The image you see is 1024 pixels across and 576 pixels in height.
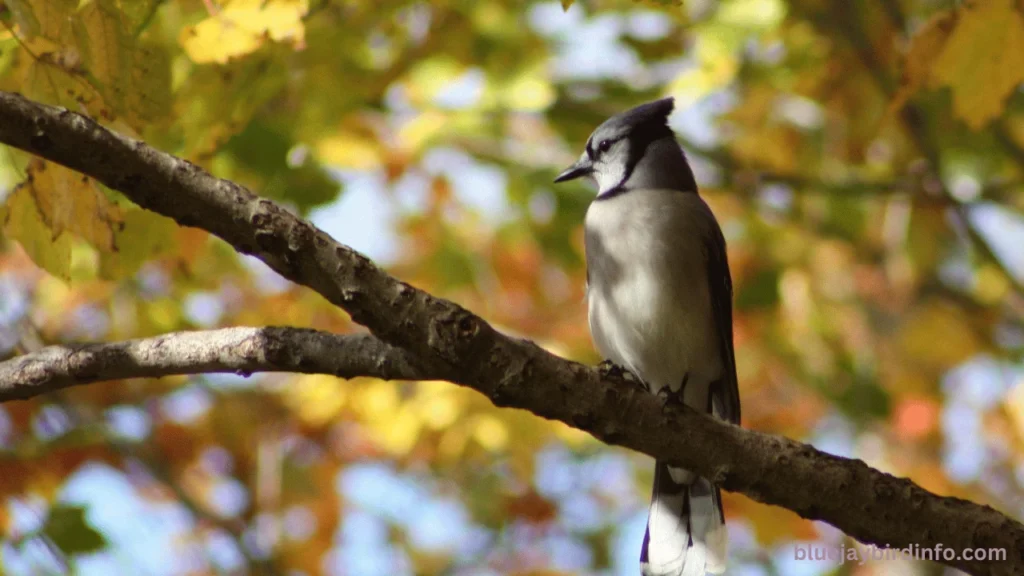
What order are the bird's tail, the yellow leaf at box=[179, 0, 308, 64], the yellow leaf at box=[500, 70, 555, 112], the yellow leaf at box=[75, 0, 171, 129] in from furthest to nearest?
the yellow leaf at box=[500, 70, 555, 112], the bird's tail, the yellow leaf at box=[179, 0, 308, 64], the yellow leaf at box=[75, 0, 171, 129]

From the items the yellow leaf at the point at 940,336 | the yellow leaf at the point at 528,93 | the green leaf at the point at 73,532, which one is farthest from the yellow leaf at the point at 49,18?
the yellow leaf at the point at 940,336

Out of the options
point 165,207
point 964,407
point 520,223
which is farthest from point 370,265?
point 964,407

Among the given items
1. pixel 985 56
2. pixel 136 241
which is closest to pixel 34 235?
pixel 136 241

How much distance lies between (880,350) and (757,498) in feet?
12.8

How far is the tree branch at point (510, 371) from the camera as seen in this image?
1669 mm

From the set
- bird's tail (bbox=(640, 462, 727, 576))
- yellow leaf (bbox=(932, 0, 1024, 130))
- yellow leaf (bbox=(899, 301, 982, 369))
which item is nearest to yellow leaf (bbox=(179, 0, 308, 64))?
yellow leaf (bbox=(932, 0, 1024, 130))

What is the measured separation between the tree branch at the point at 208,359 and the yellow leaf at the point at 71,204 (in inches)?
13.2

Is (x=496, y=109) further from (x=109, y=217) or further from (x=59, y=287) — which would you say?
(x=59, y=287)

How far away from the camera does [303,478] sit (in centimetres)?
576

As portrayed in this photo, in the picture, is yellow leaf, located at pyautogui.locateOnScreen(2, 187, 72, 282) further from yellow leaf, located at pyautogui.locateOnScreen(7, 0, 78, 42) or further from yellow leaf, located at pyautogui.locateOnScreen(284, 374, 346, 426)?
yellow leaf, located at pyautogui.locateOnScreen(284, 374, 346, 426)

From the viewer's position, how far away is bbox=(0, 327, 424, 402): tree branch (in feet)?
6.09

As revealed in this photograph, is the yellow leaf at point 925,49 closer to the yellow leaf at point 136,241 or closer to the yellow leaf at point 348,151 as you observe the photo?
the yellow leaf at point 136,241

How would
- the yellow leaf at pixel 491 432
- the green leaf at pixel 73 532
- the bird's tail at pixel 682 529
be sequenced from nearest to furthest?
the green leaf at pixel 73 532, the bird's tail at pixel 682 529, the yellow leaf at pixel 491 432

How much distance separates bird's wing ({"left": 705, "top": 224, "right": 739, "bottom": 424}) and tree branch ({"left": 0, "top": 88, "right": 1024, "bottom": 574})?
1.27 m
